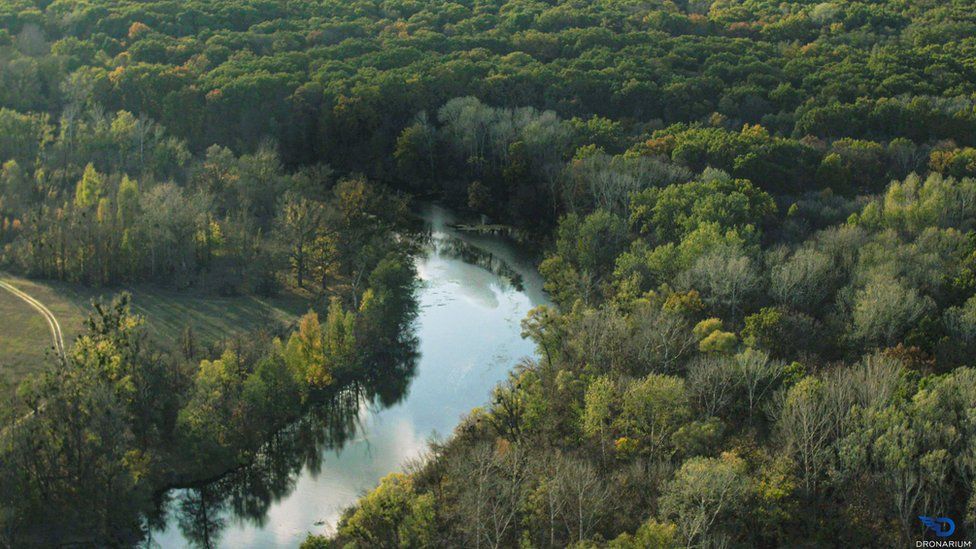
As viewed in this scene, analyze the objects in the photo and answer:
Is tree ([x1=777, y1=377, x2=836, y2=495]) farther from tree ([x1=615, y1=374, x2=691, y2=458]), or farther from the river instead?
the river

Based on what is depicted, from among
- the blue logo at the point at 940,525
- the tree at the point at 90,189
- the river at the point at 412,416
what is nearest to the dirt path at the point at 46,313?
the tree at the point at 90,189

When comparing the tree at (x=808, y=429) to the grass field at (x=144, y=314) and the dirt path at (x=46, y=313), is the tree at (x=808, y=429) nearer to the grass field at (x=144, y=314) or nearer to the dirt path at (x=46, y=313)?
the grass field at (x=144, y=314)

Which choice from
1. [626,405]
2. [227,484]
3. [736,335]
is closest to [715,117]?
[736,335]

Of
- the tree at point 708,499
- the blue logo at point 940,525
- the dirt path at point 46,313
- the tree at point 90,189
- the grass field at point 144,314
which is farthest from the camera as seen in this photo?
the tree at point 90,189

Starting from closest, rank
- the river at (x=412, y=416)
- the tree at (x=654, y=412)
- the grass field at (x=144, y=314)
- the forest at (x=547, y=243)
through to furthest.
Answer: the forest at (x=547, y=243) < the tree at (x=654, y=412) < the river at (x=412, y=416) < the grass field at (x=144, y=314)

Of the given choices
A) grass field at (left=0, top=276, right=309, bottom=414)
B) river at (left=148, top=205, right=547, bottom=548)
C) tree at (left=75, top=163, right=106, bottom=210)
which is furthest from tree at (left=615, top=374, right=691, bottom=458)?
tree at (left=75, top=163, right=106, bottom=210)

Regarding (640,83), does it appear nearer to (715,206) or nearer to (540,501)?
(715,206)

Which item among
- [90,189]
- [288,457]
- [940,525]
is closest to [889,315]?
[940,525]
